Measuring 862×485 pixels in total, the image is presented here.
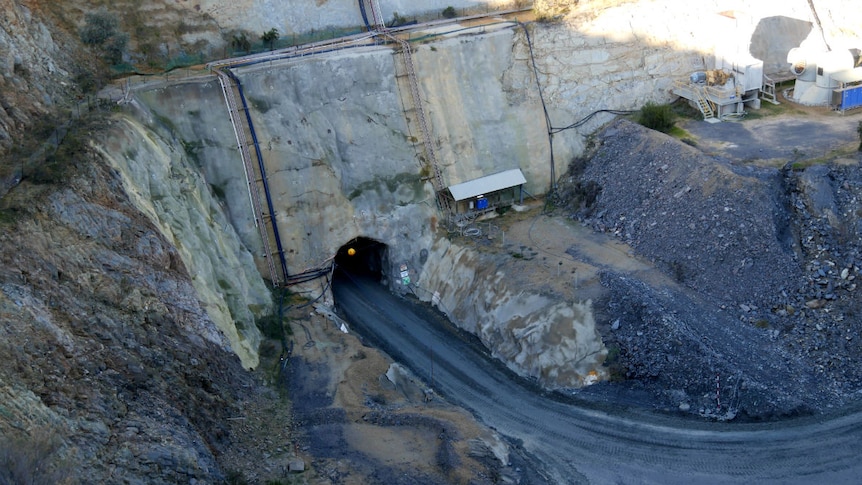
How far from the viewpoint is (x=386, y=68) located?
38.8 m

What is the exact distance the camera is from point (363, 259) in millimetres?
41312

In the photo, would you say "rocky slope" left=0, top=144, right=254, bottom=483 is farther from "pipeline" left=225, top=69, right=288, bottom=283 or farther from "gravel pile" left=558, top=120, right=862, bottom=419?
"gravel pile" left=558, top=120, right=862, bottom=419

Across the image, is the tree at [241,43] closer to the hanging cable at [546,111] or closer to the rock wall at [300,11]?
the rock wall at [300,11]

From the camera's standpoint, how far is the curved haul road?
24.7m

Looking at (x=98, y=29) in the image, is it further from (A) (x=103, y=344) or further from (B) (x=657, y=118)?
(B) (x=657, y=118)

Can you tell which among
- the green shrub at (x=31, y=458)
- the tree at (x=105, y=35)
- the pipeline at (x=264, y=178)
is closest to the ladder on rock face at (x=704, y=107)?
the pipeline at (x=264, y=178)

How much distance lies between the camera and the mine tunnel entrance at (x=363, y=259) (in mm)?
39513

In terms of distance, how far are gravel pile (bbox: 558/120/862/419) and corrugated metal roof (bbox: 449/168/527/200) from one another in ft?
16.5

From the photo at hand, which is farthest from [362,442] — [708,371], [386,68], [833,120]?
[833,120]

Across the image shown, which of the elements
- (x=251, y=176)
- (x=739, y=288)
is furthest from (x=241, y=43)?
(x=739, y=288)

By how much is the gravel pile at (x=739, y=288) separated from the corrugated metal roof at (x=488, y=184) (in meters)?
5.04

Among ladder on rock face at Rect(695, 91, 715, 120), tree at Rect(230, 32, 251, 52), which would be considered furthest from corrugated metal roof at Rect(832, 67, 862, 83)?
tree at Rect(230, 32, 251, 52)

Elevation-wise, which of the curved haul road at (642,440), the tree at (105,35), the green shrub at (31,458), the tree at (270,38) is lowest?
the curved haul road at (642,440)

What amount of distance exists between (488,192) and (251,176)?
37.3 feet
